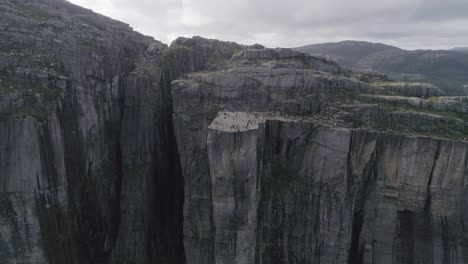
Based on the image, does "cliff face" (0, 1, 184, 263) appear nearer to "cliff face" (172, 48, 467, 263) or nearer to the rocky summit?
the rocky summit

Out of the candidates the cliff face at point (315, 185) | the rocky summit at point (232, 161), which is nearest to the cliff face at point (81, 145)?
the rocky summit at point (232, 161)

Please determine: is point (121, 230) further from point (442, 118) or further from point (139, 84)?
point (442, 118)

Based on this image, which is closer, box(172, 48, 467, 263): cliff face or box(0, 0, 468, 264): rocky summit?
box(172, 48, 467, 263): cliff face

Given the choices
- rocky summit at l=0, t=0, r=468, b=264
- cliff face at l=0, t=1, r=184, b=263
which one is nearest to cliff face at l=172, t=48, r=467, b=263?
rocky summit at l=0, t=0, r=468, b=264

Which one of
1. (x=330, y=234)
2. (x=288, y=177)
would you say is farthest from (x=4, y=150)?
(x=330, y=234)

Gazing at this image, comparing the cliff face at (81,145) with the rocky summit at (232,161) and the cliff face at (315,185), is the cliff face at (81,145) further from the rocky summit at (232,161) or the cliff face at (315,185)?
the cliff face at (315,185)

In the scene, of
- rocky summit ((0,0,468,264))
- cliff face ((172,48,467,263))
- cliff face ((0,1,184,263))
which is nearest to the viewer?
cliff face ((172,48,467,263))

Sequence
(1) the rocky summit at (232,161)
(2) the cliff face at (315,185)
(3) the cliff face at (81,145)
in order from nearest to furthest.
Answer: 1. (2) the cliff face at (315,185)
2. (1) the rocky summit at (232,161)
3. (3) the cliff face at (81,145)

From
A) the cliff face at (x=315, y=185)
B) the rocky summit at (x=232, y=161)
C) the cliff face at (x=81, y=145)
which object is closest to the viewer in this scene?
the cliff face at (x=315, y=185)

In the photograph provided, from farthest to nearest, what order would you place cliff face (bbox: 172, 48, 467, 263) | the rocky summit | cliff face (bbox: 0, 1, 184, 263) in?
cliff face (bbox: 0, 1, 184, 263) < the rocky summit < cliff face (bbox: 172, 48, 467, 263)
